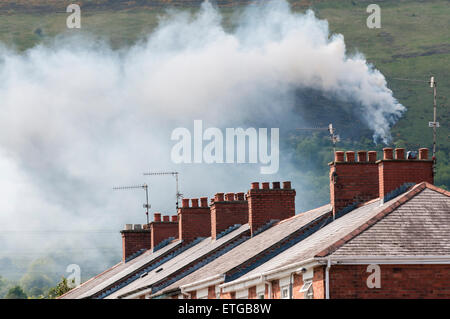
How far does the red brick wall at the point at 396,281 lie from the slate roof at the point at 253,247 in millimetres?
9196

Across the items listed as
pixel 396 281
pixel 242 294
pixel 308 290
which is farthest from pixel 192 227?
pixel 396 281

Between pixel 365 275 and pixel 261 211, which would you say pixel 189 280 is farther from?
pixel 365 275

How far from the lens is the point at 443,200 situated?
101 ft

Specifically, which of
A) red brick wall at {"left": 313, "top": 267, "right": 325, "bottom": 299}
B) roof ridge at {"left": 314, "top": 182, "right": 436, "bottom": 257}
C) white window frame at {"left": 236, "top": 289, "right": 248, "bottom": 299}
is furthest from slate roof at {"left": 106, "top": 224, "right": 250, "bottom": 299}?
red brick wall at {"left": 313, "top": 267, "right": 325, "bottom": 299}

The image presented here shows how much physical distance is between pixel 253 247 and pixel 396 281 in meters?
13.3

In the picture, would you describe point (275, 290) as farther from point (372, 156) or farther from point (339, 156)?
point (372, 156)

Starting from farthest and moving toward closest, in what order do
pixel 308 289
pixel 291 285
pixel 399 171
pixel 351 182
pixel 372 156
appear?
1. pixel 372 156
2. pixel 351 182
3. pixel 399 171
4. pixel 291 285
5. pixel 308 289

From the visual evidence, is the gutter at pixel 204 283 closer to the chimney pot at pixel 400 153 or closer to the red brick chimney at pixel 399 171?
the red brick chimney at pixel 399 171

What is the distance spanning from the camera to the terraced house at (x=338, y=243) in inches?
1073

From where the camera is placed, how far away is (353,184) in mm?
37188

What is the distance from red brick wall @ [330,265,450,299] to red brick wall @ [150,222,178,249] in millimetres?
38559

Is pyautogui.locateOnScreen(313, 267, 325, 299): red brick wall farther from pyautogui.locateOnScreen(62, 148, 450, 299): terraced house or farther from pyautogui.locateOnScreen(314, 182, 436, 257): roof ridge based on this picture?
pyautogui.locateOnScreen(314, 182, 436, 257): roof ridge

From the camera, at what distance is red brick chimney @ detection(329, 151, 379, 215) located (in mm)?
36969
